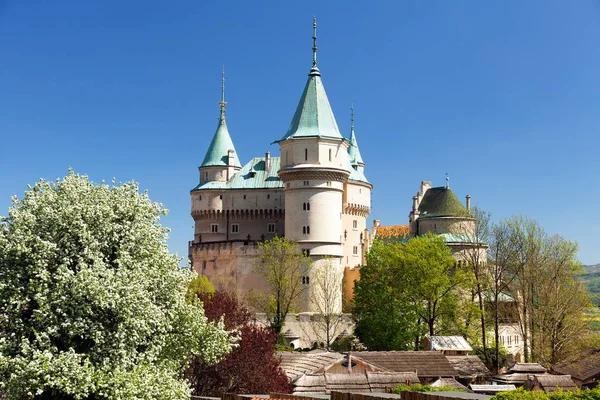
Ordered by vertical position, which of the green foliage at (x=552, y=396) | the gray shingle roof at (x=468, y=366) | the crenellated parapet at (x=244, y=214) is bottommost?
the gray shingle roof at (x=468, y=366)

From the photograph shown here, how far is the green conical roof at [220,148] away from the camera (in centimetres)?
9412

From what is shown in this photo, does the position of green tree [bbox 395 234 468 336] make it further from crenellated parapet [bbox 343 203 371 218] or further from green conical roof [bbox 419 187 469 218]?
green conical roof [bbox 419 187 469 218]

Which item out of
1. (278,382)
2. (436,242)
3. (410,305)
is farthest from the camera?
(436,242)

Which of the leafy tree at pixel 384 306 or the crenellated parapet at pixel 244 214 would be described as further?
the crenellated parapet at pixel 244 214

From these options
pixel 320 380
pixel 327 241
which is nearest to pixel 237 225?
pixel 327 241

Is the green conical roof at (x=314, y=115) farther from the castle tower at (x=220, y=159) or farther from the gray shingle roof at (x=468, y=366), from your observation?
the gray shingle roof at (x=468, y=366)

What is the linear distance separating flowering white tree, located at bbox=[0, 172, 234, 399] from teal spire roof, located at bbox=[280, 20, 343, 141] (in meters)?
56.2

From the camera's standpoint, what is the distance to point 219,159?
9412 centimetres

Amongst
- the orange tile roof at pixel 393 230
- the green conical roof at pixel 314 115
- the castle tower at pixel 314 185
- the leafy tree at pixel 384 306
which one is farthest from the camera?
the orange tile roof at pixel 393 230

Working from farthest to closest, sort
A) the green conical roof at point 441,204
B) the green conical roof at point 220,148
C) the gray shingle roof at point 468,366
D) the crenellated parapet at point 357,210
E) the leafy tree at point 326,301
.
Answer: the green conical roof at point 441,204
the green conical roof at point 220,148
the crenellated parapet at point 357,210
the leafy tree at point 326,301
the gray shingle roof at point 468,366

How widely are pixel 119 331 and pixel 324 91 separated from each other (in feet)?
208

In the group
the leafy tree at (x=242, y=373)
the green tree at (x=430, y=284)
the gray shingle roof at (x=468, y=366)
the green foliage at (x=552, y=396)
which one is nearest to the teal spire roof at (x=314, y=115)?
the green tree at (x=430, y=284)

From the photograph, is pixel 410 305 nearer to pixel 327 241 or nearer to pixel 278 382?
pixel 327 241

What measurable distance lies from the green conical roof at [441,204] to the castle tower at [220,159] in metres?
21.5
